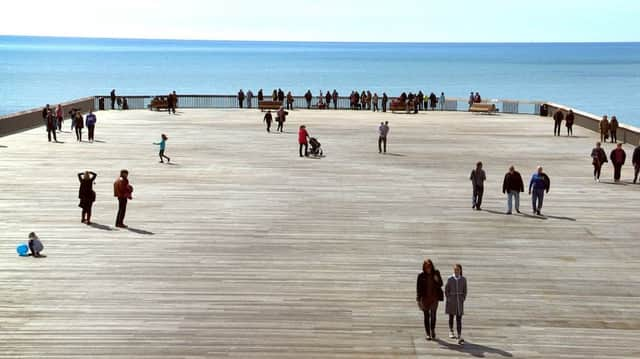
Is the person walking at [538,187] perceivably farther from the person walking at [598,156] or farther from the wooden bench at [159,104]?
the wooden bench at [159,104]

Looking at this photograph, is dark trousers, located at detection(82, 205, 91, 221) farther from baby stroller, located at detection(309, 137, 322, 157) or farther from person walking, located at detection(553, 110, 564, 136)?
person walking, located at detection(553, 110, 564, 136)

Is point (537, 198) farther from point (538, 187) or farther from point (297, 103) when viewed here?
point (297, 103)

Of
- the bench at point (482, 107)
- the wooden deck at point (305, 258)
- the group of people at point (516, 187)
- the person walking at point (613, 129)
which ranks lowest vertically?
the wooden deck at point (305, 258)

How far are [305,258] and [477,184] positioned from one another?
275 inches

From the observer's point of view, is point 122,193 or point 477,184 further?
point 477,184

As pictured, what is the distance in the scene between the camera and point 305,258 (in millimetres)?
19391

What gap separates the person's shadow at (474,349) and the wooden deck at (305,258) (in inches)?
1.3

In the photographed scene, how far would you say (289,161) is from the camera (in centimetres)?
3416

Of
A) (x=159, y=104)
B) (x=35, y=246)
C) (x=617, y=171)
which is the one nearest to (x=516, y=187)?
(x=617, y=171)

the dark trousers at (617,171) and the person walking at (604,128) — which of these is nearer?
the dark trousers at (617,171)

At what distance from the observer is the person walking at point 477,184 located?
24.3 m

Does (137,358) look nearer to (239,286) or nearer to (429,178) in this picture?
(239,286)

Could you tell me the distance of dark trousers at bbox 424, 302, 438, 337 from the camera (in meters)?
14.2

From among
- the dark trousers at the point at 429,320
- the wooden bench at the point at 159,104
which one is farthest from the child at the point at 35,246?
the wooden bench at the point at 159,104
